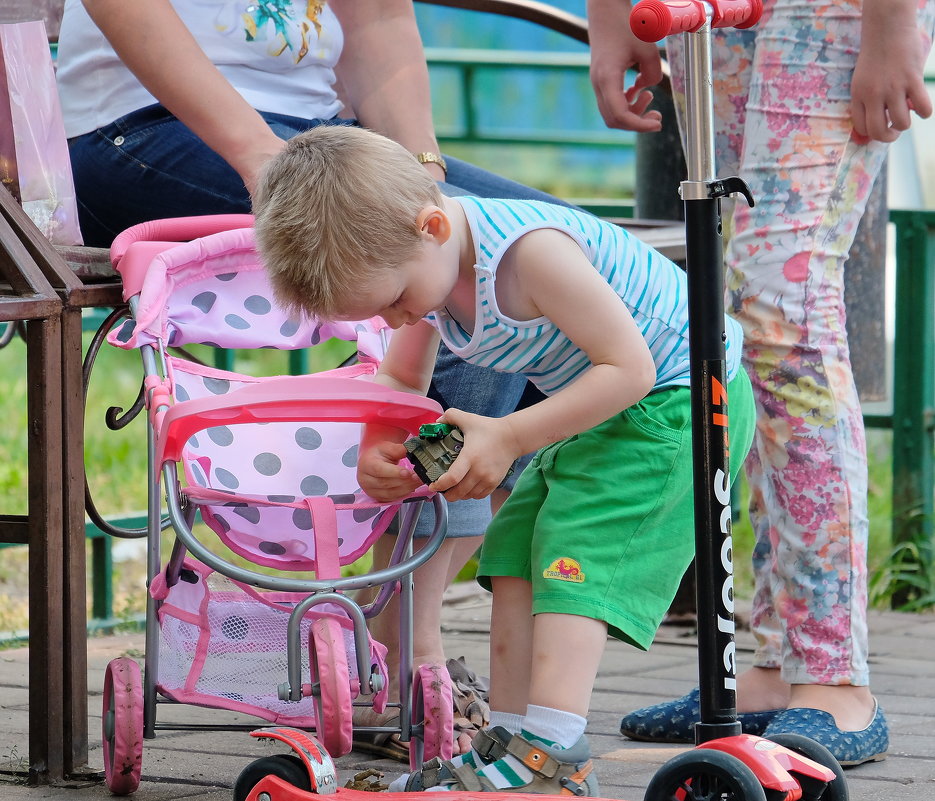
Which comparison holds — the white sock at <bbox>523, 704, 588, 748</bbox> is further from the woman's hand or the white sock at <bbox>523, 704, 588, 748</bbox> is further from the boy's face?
the woman's hand

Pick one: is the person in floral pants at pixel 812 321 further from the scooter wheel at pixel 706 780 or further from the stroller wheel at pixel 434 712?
the scooter wheel at pixel 706 780

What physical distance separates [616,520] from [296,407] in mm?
488

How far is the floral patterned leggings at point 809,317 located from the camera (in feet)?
8.04

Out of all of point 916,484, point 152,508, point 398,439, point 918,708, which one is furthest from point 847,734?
point 916,484

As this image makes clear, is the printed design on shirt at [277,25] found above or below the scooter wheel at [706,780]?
above

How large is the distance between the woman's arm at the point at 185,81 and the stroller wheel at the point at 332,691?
2.81 feet

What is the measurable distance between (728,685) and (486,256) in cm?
68

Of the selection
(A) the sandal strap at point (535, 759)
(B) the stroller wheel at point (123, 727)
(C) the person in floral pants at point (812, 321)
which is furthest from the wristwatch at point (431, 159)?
(A) the sandal strap at point (535, 759)

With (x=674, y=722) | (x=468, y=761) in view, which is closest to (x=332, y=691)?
(x=468, y=761)

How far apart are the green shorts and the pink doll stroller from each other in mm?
145

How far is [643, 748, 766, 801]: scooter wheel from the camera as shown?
167cm

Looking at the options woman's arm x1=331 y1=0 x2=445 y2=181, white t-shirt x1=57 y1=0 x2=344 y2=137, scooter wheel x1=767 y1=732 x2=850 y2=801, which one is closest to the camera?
scooter wheel x1=767 y1=732 x2=850 y2=801

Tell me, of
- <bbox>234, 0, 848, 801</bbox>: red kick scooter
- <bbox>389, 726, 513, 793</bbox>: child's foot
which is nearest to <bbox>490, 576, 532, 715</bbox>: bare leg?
<bbox>389, 726, 513, 793</bbox>: child's foot

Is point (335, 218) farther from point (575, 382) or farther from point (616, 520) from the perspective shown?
point (616, 520)
